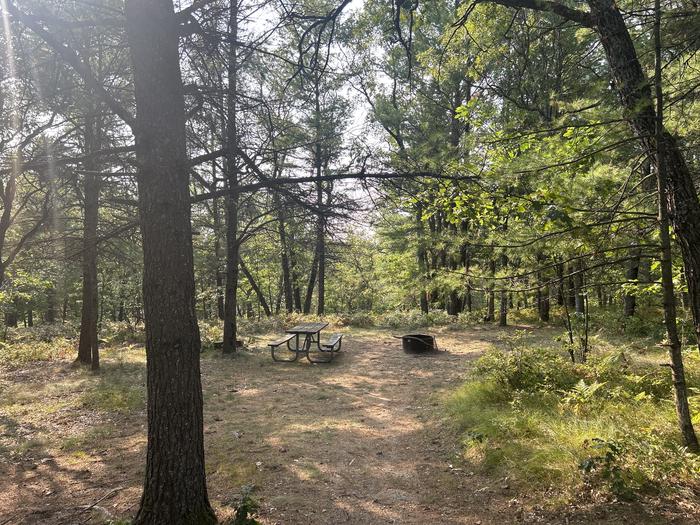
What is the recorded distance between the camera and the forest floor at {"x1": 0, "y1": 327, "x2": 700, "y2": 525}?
3.68 metres

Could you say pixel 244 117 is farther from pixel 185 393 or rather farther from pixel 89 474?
pixel 89 474

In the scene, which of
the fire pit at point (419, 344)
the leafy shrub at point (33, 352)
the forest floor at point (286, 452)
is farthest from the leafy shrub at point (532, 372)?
the leafy shrub at point (33, 352)

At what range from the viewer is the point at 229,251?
37.3ft

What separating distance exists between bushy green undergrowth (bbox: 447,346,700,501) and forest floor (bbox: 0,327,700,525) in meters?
0.24

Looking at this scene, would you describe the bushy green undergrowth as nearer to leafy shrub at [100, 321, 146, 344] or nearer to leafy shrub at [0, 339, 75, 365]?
leafy shrub at [0, 339, 75, 365]

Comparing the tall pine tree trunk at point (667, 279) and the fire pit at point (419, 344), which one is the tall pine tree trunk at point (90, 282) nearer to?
the fire pit at point (419, 344)

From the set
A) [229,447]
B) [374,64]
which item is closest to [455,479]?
[229,447]

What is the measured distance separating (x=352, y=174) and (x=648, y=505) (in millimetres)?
3633

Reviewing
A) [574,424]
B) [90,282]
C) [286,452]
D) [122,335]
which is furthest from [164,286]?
[122,335]

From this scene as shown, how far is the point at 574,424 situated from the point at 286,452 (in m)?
3.40

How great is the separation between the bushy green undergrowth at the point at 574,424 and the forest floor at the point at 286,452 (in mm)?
238

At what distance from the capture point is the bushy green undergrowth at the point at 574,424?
338cm

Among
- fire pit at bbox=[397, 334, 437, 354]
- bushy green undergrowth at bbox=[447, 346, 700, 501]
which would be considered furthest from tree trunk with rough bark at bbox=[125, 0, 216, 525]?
fire pit at bbox=[397, 334, 437, 354]

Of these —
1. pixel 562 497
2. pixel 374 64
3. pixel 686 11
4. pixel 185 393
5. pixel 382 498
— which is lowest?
pixel 382 498
